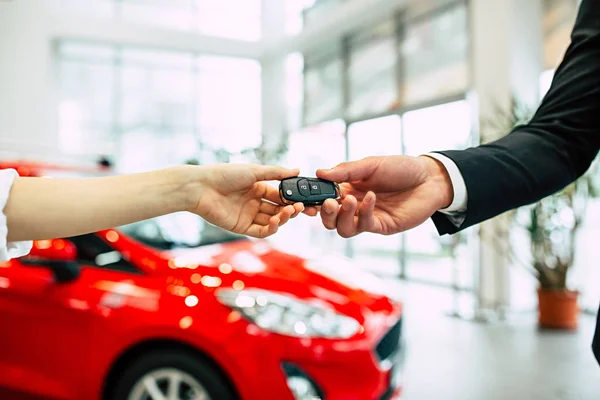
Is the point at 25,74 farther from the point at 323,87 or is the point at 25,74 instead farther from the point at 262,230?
the point at 262,230

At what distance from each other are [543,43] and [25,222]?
501 centimetres

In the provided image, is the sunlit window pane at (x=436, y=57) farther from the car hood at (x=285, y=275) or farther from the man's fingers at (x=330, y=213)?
the man's fingers at (x=330, y=213)

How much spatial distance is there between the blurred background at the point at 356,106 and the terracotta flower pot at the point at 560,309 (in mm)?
207

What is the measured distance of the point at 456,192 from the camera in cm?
98

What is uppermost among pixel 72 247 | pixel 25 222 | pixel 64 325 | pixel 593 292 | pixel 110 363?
pixel 25 222

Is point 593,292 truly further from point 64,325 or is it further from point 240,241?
point 64,325

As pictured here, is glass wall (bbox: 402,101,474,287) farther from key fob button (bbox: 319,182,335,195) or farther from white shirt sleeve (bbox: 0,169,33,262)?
white shirt sleeve (bbox: 0,169,33,262)

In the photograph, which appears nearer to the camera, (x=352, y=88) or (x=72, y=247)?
(x=72, y=247)

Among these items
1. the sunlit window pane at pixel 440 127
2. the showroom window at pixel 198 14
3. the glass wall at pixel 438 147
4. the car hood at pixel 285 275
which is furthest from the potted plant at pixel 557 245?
the showroom window at pixel 198 14

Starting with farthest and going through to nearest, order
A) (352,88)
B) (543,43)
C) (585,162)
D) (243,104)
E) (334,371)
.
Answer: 1. (243,104)
2. (352,88)
3. (543,43)
4. (334,371)
5. (585,162)

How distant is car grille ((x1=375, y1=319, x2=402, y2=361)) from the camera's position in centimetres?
191

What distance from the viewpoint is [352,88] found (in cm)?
769

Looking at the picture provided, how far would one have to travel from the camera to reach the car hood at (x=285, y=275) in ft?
6.30

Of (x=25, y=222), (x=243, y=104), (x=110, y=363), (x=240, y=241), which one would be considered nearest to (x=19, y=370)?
(x=110, y=363)
